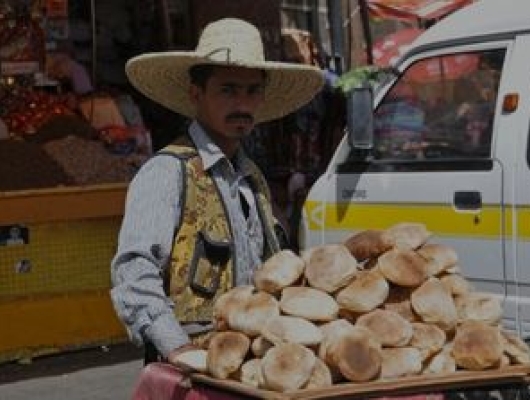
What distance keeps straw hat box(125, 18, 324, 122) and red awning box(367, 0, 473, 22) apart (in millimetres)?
7929

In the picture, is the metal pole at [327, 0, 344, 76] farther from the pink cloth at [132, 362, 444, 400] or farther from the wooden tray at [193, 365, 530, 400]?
the wooden tray at [193, 365, 530, 400]

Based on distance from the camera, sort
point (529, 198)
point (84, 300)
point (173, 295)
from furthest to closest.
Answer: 1. point (84, 300)
2. point (529, 198)
3. point (173, 295)

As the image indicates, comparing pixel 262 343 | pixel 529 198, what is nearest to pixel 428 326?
pixel 262 343

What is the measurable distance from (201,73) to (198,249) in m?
0.50

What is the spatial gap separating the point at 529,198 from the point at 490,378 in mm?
2569

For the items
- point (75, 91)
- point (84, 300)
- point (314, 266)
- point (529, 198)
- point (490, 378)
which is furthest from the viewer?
point (75, 91)

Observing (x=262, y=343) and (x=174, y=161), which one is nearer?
(x=262, y=343)

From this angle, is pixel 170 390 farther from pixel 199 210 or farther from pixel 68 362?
pixel 68 362

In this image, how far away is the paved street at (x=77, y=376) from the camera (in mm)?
6660

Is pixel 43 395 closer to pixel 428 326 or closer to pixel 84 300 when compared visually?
pixel 84 300

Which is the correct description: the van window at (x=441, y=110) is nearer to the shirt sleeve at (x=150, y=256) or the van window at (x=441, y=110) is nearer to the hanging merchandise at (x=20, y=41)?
the shirt sleeve at (x=150, y=256)

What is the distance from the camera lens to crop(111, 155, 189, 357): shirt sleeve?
9.34 feet

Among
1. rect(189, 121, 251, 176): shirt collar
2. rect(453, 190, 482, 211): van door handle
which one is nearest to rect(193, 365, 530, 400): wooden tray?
rect(189, 121, 251, 176): shirt collar

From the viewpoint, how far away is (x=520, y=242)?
502 centimetres
